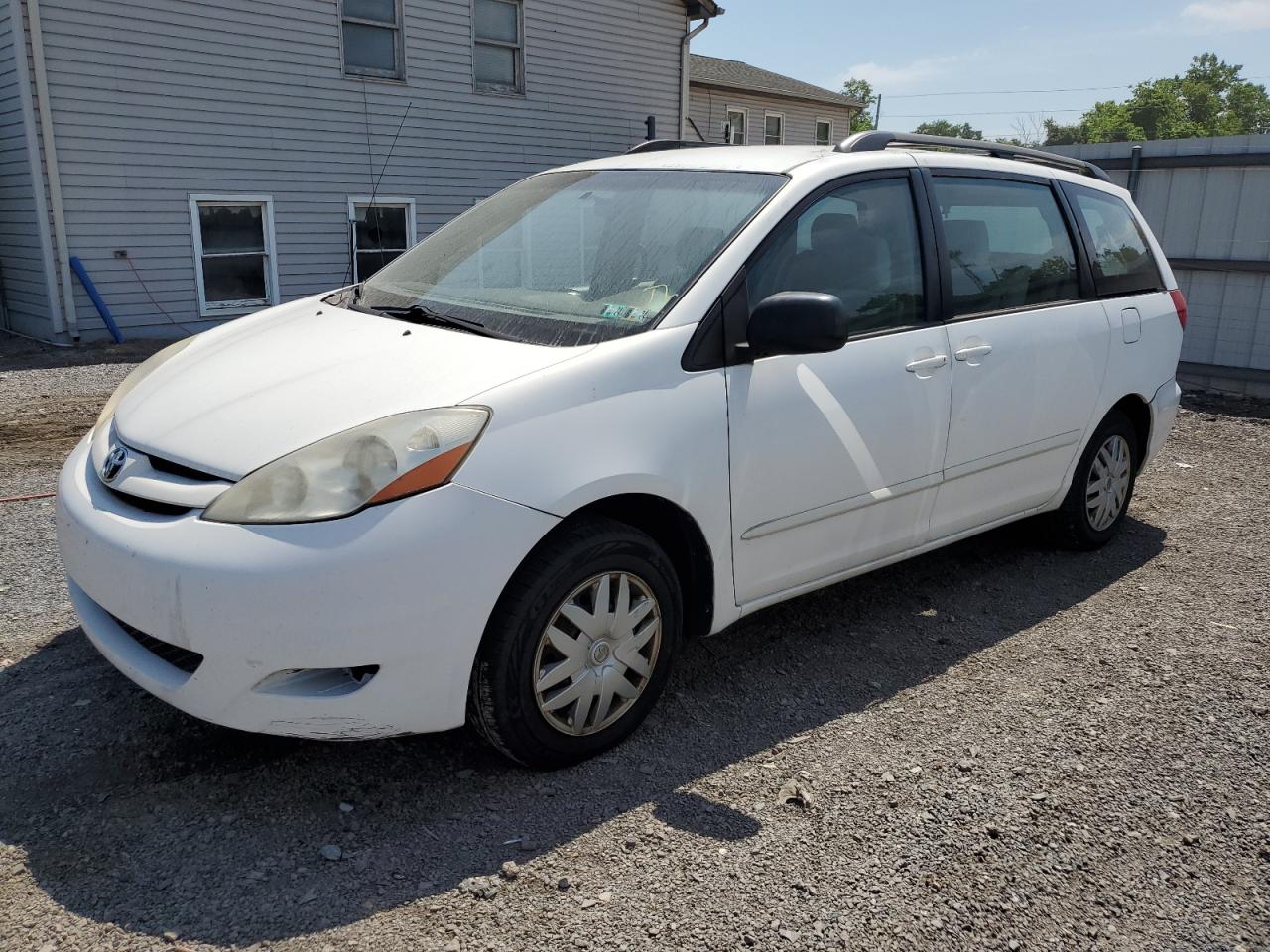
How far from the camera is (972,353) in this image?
3977 mm

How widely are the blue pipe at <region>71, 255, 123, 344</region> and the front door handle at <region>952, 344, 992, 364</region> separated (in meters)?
10.5

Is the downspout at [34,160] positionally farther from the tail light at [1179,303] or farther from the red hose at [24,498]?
the tail light at [1179,303]

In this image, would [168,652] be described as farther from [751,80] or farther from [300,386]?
[751,80]

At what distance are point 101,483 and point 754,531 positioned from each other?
198cm

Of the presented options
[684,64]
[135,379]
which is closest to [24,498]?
[135,379]

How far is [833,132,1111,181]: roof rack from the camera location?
3912mm

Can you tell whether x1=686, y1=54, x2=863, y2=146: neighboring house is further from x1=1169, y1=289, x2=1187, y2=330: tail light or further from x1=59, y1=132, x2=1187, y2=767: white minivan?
x1=59, y1=132, x2=1187, y2=767: white minivan

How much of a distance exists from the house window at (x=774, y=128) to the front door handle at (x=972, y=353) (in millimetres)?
23732

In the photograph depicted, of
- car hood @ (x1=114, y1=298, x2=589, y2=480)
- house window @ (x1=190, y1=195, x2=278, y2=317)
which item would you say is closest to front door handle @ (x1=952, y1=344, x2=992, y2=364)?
car hood @ (x1=114, y1=298, x2=589, y2=480)

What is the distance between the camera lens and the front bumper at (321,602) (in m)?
2.50

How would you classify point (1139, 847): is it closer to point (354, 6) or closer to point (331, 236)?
point (331, 236)

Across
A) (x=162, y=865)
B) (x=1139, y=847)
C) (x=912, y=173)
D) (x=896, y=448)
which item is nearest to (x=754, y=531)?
(x=896, y=448)

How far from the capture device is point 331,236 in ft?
43.4

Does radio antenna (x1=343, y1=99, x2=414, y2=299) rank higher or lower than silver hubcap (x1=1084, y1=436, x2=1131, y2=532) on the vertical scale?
higher
